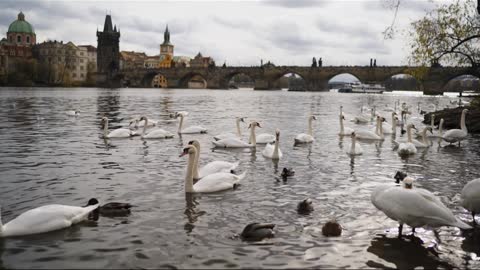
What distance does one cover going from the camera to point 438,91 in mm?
95750

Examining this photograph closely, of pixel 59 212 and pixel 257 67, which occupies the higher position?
pixel 257 67

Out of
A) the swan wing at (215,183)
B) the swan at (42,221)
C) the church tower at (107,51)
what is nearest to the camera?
the swan at (42,221)

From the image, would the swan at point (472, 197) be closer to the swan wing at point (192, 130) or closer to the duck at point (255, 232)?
the duck at point (255, 232)

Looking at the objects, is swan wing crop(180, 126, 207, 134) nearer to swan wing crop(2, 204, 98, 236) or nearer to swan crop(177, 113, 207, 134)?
swan crop(177, 113, 207, 134)

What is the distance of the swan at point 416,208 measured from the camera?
5.98 m

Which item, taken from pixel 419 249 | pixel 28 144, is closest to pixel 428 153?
pixel 419 249

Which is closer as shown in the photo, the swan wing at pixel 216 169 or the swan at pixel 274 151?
the swan wing at pixel 216 169

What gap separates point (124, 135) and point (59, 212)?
11.2 m

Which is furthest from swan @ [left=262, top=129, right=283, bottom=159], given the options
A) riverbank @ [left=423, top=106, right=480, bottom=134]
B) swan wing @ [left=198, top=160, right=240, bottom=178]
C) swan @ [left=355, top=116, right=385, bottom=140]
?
riverbank @ [left=423, top=106, right=480, bottom=134]

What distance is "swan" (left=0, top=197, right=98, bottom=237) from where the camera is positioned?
6332 mm

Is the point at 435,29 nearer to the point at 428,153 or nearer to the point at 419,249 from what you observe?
the point at 428,153

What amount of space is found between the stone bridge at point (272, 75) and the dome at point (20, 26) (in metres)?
45.6

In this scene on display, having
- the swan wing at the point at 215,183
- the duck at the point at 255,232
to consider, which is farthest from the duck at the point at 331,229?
the swan wing at the point at 215,183

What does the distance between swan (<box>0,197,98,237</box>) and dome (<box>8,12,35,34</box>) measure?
7092 inches
